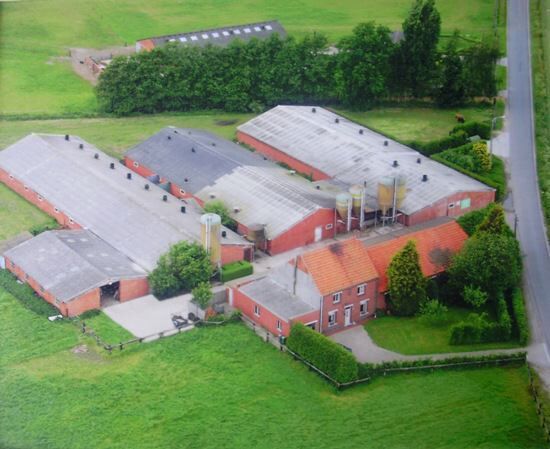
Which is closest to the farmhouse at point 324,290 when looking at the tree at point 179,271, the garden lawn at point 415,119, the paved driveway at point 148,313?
the tree at point 179,271

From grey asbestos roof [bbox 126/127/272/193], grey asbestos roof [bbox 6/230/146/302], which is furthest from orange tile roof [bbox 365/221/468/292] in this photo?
grey asbestos roof [bbox 126/127/272/193]

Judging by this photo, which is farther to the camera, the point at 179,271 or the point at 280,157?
the point at 280,157

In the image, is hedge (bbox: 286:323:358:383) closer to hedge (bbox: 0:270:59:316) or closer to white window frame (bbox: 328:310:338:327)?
white window frame (bbox: 328:310:338:327)

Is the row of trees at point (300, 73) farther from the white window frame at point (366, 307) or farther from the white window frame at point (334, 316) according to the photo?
the white window frame at point (334, 316)

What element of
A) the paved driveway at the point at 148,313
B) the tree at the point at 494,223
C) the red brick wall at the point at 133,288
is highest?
the tree at the point at 494,223

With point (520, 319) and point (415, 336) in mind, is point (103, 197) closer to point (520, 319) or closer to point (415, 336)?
point (415, 336)

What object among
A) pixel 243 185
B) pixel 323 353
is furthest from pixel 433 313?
pixel 243 185

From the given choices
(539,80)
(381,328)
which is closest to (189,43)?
(539,80)
